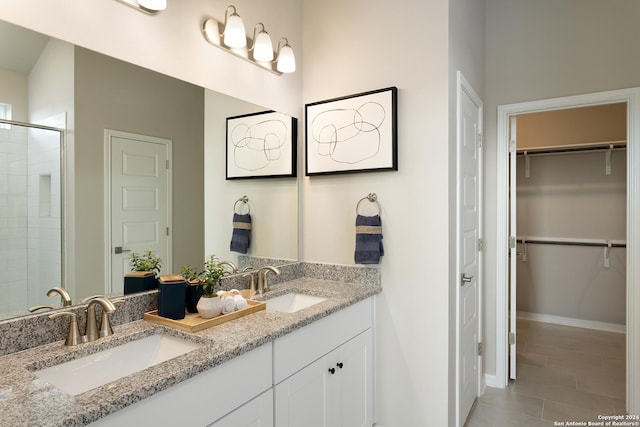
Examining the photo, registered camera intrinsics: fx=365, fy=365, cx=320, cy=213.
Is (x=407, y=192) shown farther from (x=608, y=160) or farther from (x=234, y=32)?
(x=608, y=160)

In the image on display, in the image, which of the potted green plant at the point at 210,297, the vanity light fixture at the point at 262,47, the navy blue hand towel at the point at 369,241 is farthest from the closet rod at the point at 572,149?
the potted green plant at the point at 210,297

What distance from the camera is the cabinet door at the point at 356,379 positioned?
1.86 m

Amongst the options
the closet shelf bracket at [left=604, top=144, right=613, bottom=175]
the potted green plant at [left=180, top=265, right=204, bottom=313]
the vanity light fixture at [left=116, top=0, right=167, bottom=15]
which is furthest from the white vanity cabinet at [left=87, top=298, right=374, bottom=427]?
the closet shelf bracket at [left=604, top=144, right=613, bottom=175]

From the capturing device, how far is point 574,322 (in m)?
4.24

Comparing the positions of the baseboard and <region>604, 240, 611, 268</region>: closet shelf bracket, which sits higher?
<region>604, 240, 611, 268</region>: closet shelf bracket

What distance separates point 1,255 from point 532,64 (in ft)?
11.0

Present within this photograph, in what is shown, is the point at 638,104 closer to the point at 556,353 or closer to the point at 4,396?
the point at 556,353

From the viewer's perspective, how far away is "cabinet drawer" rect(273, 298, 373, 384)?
146cm

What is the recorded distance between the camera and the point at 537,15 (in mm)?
2740

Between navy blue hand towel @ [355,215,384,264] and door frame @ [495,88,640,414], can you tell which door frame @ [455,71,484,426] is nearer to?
door frame @ [495,88,640,414]

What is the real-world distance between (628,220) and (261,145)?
2.49 meters

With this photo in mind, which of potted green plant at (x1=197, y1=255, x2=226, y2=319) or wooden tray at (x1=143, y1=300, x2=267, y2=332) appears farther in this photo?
potted green plant at (x1=197, y1=255, x2=226, y2=319)

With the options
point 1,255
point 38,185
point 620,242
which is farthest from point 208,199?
point 620,242

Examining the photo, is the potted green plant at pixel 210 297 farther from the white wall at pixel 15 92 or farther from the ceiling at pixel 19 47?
the ceiling at pixel 19 47
